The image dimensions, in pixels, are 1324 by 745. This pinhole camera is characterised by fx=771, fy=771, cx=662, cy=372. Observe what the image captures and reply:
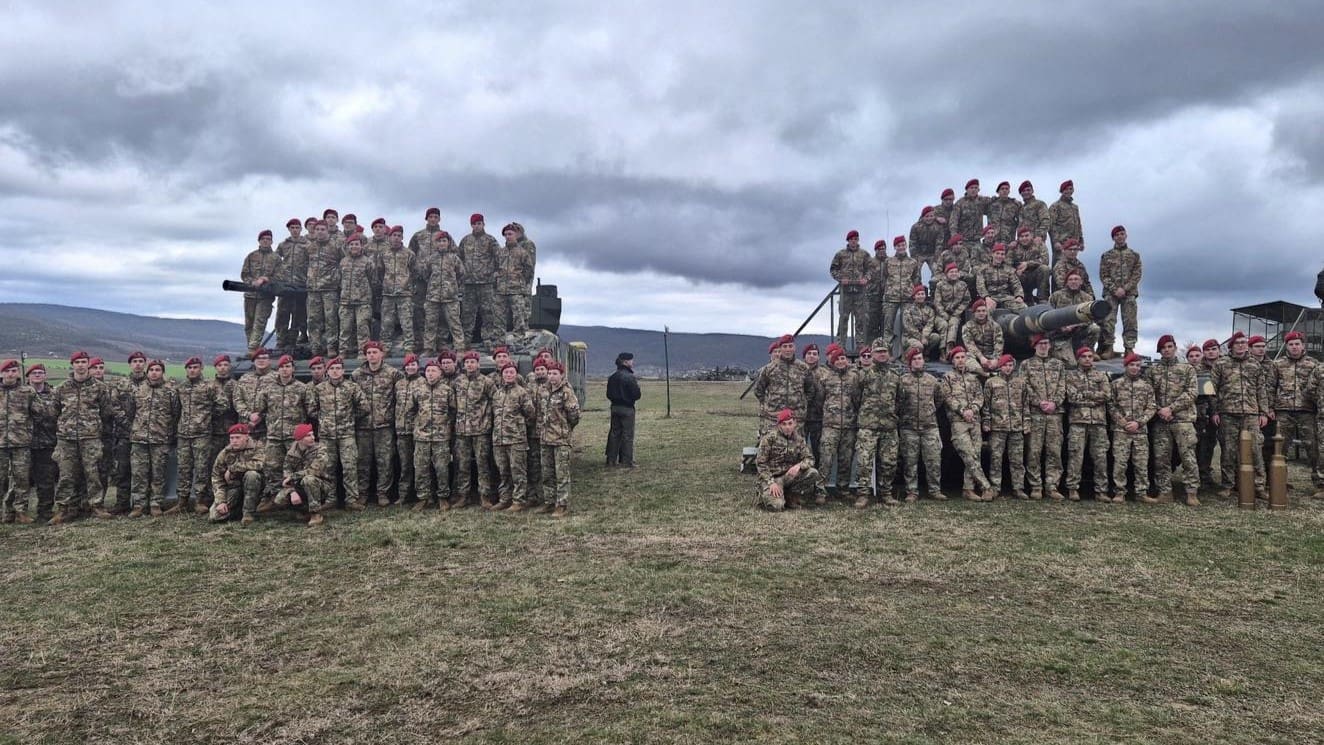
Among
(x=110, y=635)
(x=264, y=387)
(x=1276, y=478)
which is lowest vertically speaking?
(x=110, y=635)

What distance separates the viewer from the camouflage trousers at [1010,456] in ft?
30.6

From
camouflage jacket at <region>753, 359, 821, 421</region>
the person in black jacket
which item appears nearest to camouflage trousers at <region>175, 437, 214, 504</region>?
the person in black jacket

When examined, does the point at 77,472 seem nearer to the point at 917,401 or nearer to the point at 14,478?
the point at 14,478

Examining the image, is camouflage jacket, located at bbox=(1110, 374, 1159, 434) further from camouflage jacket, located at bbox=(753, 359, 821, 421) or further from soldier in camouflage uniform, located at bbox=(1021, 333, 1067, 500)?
camouflage jacket, located at bbox=(753, 359, 821, 421)

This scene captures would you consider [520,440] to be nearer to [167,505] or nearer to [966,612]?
[167,505]

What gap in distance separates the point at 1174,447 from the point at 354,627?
1007cm

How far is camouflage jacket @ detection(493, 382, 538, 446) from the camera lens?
8898mm

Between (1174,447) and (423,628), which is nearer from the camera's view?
(423,628)

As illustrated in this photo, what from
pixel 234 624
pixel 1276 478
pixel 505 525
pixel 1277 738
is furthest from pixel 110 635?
pixel 1276 478

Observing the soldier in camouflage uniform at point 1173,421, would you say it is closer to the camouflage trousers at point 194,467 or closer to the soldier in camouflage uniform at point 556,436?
the soldier in camouflage uniform at point 556,436

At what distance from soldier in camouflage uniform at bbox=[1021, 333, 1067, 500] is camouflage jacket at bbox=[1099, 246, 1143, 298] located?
3127mm

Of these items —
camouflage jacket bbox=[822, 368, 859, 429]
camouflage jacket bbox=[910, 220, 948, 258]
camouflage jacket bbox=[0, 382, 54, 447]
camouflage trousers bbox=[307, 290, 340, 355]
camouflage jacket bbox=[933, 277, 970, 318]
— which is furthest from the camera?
camouflage jacket bbox=[910, 220, 948, 258]

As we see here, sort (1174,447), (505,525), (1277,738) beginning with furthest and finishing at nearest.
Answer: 1. (1174,447)
2. (505,525)
3. (1277,738)

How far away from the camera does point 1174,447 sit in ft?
33.1
